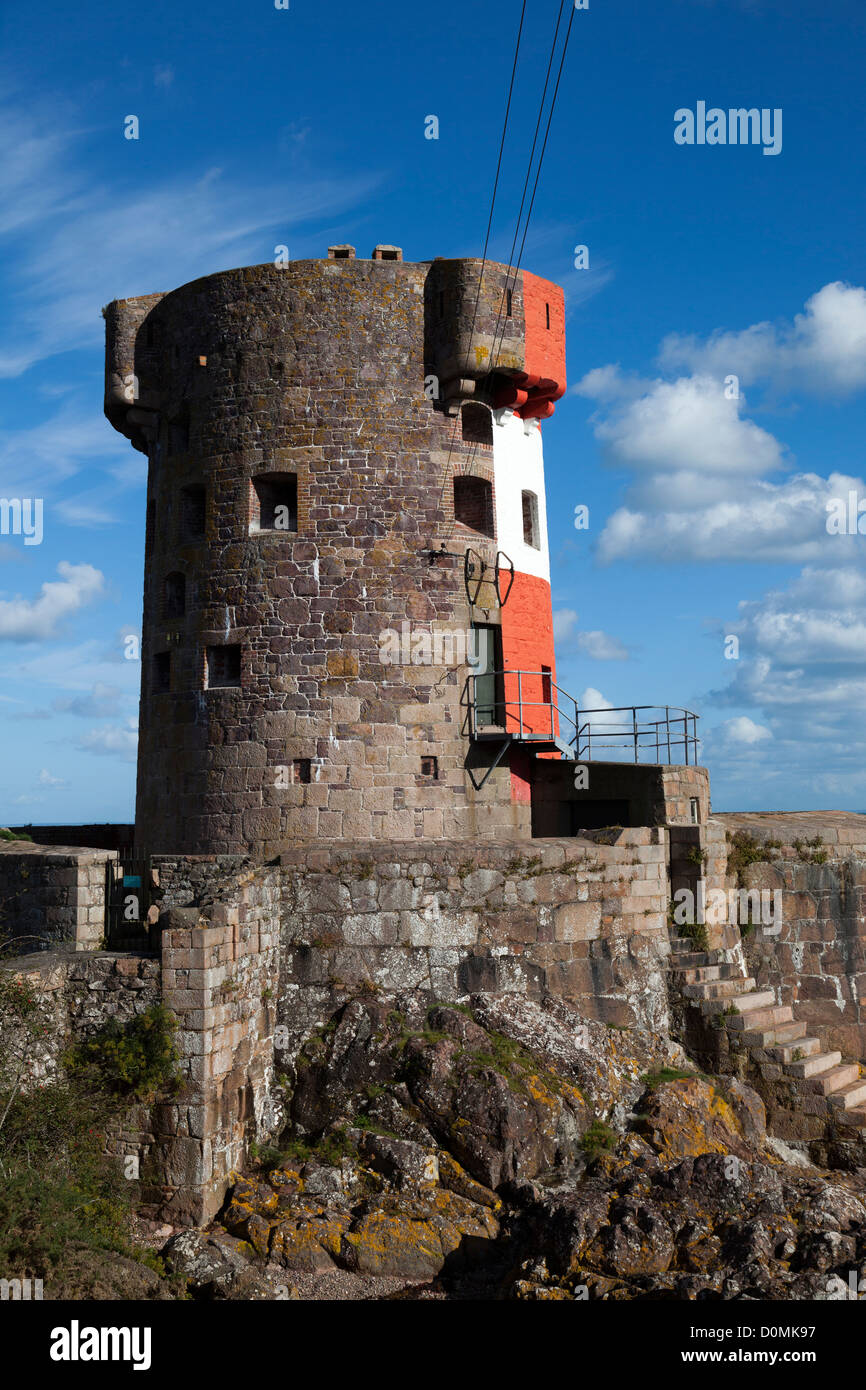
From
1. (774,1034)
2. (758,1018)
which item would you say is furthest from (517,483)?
(774,1034)

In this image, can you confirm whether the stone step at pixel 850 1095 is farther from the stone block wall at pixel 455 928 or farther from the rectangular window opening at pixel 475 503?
the rectangular window opening at pixel 475 503

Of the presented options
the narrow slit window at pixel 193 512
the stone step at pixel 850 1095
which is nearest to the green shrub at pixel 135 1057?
the stone step at pixel 850 1095

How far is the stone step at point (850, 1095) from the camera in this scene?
16469 millimetres

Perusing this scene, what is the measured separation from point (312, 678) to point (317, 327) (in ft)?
18.5

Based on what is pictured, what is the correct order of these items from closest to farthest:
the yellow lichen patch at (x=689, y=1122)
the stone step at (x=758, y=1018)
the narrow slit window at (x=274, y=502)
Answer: the yellow lichen patch at (x=689, y=1122)
the stone step at (x=758, y=1018)
the narrow slit window at (x=274, y=502)

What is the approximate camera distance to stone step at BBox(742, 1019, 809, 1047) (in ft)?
55.5

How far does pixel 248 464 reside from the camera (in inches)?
791

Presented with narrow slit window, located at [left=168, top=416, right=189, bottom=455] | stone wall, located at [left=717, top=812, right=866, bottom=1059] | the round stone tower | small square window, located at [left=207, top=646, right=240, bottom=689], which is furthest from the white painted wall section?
stone wall, located at [left=717, top=812, right=866, bottom=1059]

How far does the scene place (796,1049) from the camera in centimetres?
1691

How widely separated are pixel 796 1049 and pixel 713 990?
131 cm

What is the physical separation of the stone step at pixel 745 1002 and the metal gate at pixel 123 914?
7.59m

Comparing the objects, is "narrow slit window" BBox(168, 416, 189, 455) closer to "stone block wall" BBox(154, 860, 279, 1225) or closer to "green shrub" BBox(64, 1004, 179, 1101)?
"stone block wall" BBox(154, 860, 279, 1225)
